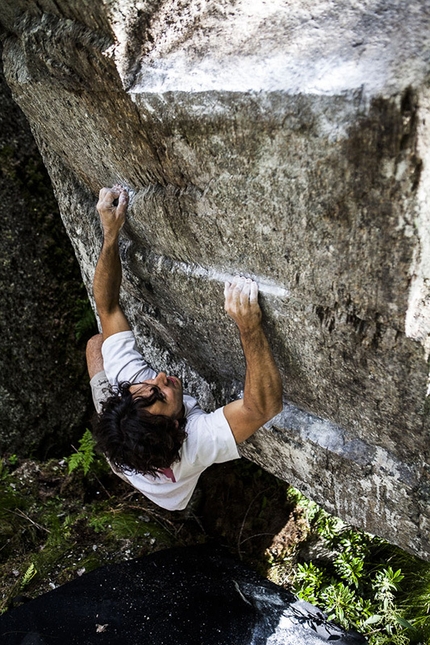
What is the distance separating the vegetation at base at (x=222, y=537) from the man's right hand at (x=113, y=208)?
2.21 m

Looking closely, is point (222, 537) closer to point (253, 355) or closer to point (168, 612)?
point (168, 612)

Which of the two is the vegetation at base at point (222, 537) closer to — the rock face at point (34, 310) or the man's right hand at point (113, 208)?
the rock face at point (34, 310)

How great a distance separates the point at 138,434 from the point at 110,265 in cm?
100

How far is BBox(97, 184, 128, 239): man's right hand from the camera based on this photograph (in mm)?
3102

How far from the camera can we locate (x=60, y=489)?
15.5ft

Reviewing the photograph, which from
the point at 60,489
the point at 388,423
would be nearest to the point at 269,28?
the point at 388,423

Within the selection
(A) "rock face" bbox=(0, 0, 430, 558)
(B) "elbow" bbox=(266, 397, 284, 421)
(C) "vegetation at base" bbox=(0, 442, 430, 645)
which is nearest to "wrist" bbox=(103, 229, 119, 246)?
(A) "rock face" bbox=(0, 0, 430, 558)

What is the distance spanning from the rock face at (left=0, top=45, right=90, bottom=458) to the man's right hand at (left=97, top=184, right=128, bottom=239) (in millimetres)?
2047

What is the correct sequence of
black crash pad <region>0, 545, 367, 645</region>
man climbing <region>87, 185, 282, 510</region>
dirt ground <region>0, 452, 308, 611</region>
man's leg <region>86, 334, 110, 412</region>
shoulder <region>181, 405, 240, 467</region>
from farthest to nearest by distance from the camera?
dirt ground <region>0, 452, 308, 611</region>
man's leg <region>86, 334, 110, 412</region>
black crash pad <region>0, 545, 367, 645</region>
shoulder <region>181, 405, 240, 467</region>
man climbing <region>87, 185, 282, 510</region>

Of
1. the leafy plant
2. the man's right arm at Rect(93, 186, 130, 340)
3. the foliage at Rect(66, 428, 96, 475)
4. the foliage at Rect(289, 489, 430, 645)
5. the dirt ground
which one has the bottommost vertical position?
the foliage at Rect(289, 489, 430, 645)

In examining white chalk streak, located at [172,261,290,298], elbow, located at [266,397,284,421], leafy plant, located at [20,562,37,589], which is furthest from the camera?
leafy plant, located at [20,562,37,589]

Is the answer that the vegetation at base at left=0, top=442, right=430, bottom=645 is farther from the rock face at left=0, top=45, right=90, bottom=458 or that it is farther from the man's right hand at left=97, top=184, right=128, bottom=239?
the man's right hand at left=97, top=184, right=128, bottom=239

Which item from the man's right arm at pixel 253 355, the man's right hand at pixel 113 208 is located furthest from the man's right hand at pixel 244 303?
the man's right hand at pixel 113 208

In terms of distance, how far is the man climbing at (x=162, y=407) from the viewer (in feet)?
8.74
